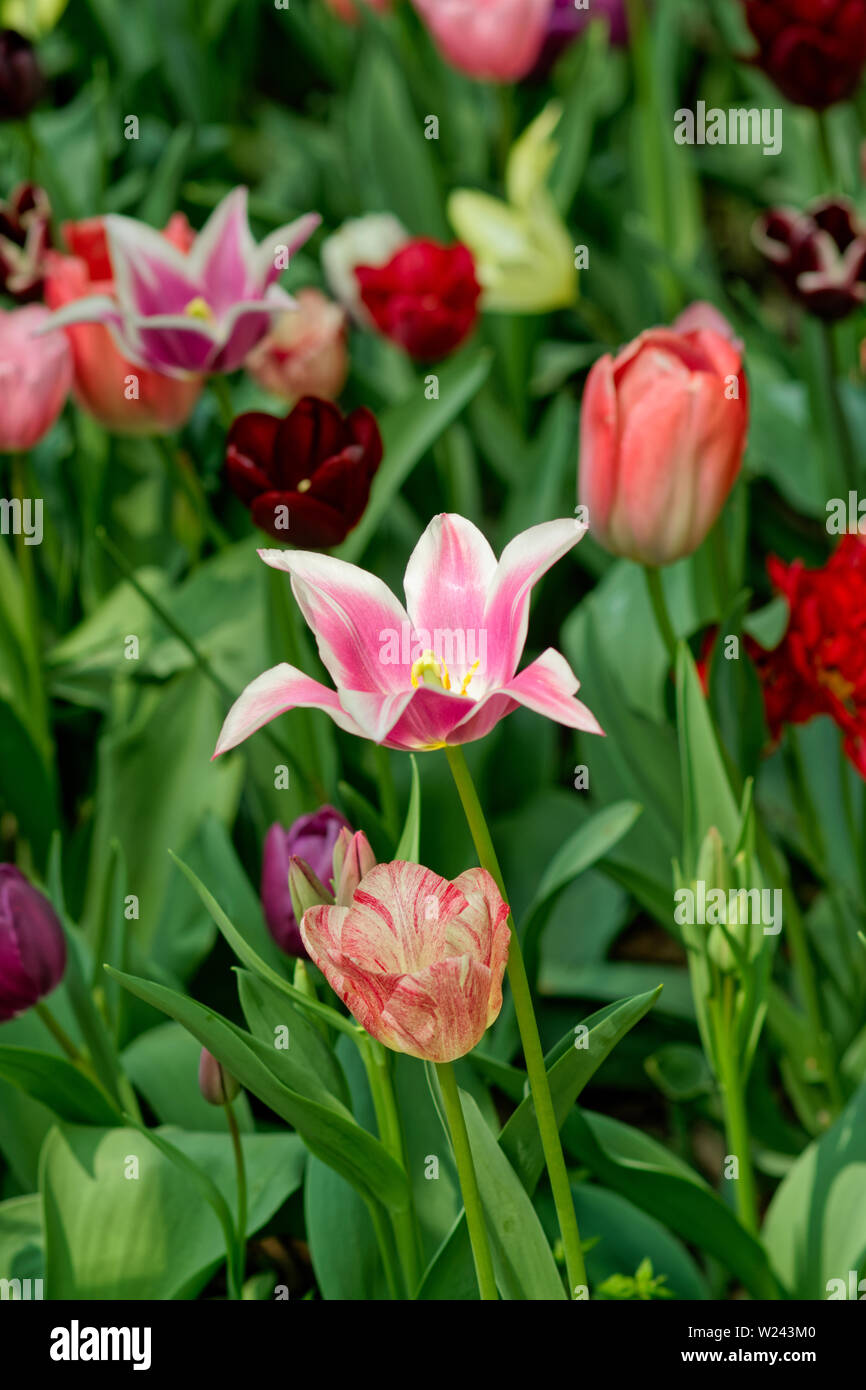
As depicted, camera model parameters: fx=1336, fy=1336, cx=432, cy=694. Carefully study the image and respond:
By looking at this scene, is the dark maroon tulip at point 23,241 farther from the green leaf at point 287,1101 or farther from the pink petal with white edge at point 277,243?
the green leaf at point 287,1101

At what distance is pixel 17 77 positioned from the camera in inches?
43.3

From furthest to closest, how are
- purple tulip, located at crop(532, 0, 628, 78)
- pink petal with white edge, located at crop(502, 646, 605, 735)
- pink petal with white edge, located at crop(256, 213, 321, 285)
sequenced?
purple tulip, located at crop(532, 0, 628, 78), pink petal with white edge, located at crop(256, 213, 321, 285), pink petal with white edge, located at crop(502, 646, 605, 735)

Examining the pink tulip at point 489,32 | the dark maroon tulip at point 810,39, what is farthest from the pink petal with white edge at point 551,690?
the pink tulip at point 489,32

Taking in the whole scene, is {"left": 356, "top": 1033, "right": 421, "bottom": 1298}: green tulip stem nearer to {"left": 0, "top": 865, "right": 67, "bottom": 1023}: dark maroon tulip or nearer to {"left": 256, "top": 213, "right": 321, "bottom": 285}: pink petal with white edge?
{"left": 0, "top": 865, "right": 67, "bottom": 1023}: dark maroon tulip

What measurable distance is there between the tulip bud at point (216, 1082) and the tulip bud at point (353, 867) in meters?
0.13

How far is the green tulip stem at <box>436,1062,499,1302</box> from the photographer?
49cm

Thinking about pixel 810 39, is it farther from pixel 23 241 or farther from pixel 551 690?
pixel 551 690

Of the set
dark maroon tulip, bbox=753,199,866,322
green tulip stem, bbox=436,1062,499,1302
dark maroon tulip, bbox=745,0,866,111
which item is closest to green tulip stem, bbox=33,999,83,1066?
green tulip stem, bbox=436,1062,499,1302

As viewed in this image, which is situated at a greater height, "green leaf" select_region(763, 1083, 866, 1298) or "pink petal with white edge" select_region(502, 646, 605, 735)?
"pink petal with white edge" select_region(502, 646, 605, 735)

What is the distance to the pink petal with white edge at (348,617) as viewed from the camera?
473 mm

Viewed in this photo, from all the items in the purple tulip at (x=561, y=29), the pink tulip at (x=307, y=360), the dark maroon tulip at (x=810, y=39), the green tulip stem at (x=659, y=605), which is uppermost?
the purple tulip at (x=561, y=29)

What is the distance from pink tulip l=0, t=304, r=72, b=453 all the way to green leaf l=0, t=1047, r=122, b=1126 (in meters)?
0.45

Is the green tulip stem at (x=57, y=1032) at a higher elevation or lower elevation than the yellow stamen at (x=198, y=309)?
lower

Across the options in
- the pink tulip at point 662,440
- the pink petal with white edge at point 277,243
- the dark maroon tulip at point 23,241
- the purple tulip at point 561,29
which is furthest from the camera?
the purple tulip at point 561,29
